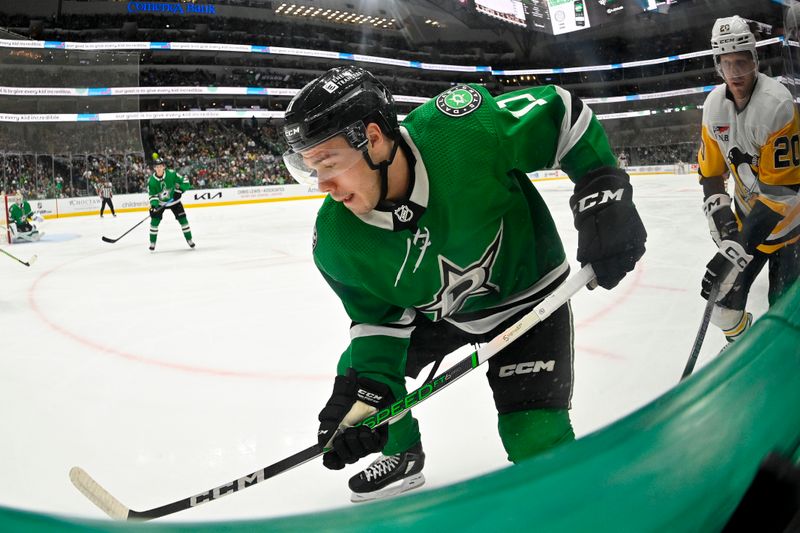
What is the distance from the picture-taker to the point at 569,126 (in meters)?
0.91

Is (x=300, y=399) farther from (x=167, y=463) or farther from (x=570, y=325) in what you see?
(x=570, y=325)

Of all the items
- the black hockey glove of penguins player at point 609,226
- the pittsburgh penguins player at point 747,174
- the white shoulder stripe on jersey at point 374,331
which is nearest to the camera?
the pittsburgh penguins player at point 747,174

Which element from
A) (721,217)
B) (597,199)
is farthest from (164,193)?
(721,217)

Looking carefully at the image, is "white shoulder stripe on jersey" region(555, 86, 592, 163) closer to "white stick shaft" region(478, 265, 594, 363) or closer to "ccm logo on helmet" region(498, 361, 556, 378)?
"white stick shaft" region(478, 265, 594, 363)

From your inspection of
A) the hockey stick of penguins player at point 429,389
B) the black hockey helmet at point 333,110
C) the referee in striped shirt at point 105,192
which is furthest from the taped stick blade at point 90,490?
the referee in striped shirt at point 105,192

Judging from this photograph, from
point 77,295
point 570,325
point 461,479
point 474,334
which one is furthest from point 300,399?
point 77,295

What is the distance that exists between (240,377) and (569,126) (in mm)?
1132

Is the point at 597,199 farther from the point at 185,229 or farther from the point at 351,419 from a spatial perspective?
the point at 185,229

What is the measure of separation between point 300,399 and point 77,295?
2170 millimetres

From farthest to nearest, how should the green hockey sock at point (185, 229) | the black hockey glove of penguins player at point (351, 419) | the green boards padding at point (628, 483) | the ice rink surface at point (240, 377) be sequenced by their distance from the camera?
the green hockey sock at point (185, 229) < the black hockey glove of penguins player at point (351, 419) < the ice rink surface at point (240, 377) < the green boards padding at point (628, 483)

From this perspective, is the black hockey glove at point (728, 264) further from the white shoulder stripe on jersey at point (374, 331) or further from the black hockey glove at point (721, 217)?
the white shoulder stripe on jersey at point (374, 331)

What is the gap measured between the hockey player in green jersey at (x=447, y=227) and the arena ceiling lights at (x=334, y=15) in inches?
3.6

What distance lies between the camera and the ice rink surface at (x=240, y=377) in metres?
0.60

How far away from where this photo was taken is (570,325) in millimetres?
1025
